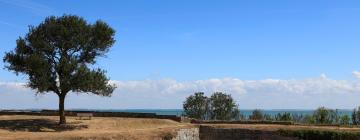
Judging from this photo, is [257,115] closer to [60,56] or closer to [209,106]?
[209,106]

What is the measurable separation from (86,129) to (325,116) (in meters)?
40.1

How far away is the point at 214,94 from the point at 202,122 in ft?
129

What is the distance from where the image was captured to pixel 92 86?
165 ft

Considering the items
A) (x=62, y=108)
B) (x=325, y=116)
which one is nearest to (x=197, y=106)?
(x=325, y=116)

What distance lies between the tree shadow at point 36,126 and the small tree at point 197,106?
1691 inches

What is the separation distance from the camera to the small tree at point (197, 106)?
302 ft

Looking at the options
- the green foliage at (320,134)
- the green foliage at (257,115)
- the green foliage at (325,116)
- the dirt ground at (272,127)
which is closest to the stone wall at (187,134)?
the dirt ground at (272,127)

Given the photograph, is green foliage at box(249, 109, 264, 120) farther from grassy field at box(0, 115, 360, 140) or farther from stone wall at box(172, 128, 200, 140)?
stone wall at box(172, 128, 200, 140)

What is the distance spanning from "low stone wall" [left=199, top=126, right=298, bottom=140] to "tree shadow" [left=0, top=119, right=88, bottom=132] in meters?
9.91

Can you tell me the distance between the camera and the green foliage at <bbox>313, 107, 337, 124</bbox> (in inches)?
2928

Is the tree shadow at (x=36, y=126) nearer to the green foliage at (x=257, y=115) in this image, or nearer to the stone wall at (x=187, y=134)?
the stone wall at (x=187, y=134)

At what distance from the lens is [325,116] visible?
77.6 metres

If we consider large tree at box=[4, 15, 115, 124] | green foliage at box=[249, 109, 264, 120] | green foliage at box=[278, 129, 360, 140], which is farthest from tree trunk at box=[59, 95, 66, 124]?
green foliage at box=[249, 109, 264, 120]

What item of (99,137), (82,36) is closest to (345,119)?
(82,36)
